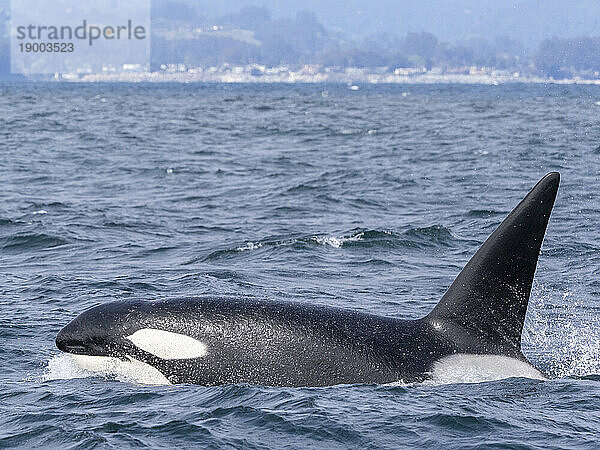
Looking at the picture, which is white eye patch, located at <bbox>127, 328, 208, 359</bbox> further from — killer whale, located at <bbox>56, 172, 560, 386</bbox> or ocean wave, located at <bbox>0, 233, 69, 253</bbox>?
ocean wave, located at <bbox>0, 233, 69, 253</bbox>

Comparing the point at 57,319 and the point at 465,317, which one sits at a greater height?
the point at 465,317

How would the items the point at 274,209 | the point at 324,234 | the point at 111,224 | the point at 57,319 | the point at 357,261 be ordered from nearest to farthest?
the point at 57,319 → the point at 357,261 → the point at 324,234 → the point at 111,224 → the point at 274,209

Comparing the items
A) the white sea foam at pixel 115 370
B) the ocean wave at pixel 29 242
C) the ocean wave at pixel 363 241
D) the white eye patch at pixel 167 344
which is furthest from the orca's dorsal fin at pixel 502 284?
the ocean wave at pixel 29 242

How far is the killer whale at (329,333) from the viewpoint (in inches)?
304

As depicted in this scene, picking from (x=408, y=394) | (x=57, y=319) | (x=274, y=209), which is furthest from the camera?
(x=274, y=209)

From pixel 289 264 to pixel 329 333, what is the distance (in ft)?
21.0

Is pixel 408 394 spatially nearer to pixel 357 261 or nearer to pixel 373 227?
pixel 357 261

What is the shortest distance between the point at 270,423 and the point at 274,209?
12.6m

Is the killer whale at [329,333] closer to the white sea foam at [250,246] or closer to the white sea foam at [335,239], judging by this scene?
the white sea foam at [250,246]

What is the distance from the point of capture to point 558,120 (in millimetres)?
51750

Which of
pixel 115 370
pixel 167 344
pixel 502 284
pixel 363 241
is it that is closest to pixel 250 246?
pixel 363 241

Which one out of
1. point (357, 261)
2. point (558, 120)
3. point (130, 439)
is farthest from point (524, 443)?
point (558, 120)

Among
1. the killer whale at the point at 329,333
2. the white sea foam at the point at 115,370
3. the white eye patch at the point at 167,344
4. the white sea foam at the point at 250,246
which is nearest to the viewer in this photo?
the killer whale at the point at 329,333

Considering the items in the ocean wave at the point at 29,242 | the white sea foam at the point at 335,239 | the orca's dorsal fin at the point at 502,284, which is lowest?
the ocean wave at the point at 29,242
